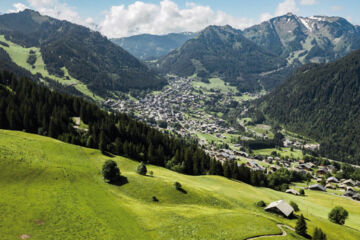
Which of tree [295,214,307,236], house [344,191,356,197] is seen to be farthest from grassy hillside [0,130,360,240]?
house [344,191,356,197]

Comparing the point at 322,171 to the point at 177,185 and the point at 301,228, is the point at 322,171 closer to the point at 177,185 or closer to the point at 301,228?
the point at 301,228

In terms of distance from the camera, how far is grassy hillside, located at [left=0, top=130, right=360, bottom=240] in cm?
4262

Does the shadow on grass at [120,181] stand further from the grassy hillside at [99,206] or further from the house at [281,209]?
the house at [281,209]

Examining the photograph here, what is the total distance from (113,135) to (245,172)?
3092 inches

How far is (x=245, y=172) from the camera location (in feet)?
399

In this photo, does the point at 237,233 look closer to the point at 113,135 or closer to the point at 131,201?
the point at 131,201

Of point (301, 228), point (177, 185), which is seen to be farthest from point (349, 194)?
point (177, 185)

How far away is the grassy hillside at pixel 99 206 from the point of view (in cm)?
4262

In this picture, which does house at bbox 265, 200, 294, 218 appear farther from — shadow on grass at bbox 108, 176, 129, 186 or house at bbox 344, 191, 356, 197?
house at bbox 344, 191, 356, 197

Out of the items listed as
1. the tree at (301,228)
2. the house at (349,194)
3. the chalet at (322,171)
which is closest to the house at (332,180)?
the chalet at (322,171)

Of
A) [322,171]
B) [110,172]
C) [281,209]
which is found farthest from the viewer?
[322,171]

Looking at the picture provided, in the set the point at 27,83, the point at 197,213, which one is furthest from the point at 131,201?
the point at 27,83

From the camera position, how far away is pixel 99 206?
169 feet

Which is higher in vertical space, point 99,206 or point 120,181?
point 120,181
